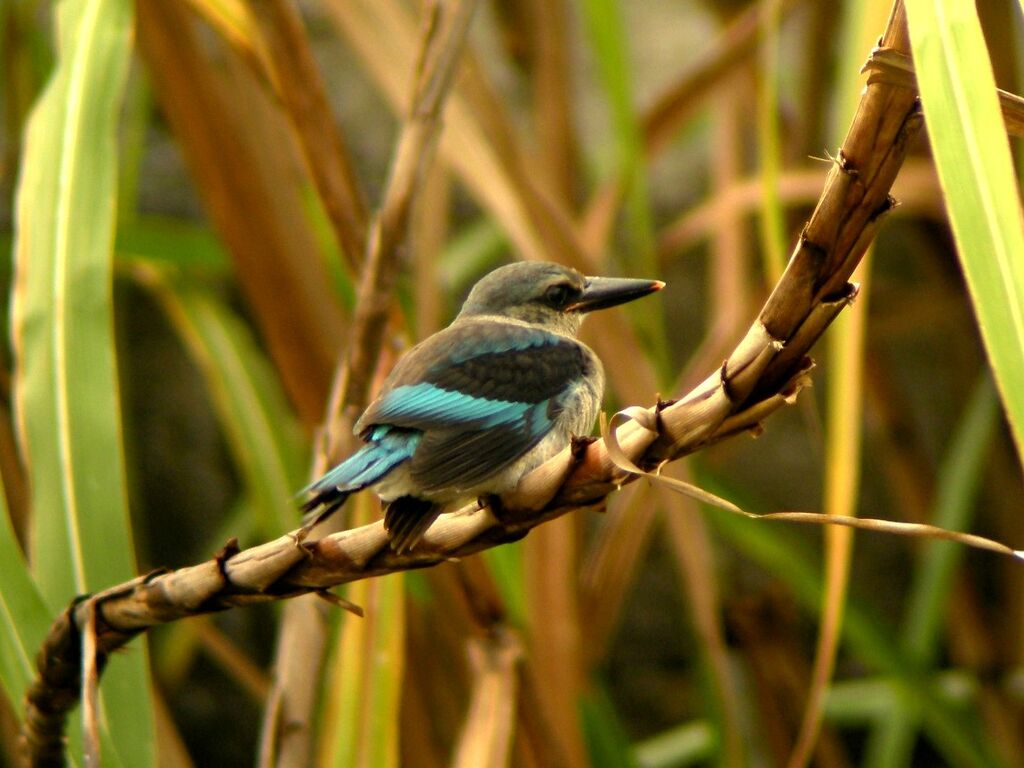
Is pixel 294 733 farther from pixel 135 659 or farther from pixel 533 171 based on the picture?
pixel 533 171

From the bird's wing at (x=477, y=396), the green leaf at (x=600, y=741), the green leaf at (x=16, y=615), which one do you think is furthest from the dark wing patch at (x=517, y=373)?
the green leaf at (x=600, y=741)

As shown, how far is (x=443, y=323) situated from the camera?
1813 millimetres

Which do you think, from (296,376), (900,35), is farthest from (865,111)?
(296,376)

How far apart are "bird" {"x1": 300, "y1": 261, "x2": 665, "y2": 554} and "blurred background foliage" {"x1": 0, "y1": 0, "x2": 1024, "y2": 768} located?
0.32 ft

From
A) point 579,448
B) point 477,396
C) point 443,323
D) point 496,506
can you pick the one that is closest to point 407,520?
point 496,506

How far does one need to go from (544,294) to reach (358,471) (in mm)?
515

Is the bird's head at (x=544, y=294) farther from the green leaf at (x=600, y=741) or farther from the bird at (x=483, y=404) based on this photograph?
the green leaf at (x=600, y=741)

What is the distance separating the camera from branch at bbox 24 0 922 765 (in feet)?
1.81

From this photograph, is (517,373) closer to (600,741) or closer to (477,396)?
(477,396)

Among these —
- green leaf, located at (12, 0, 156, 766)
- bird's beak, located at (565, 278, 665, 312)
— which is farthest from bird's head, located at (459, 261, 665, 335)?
green leaf, located at (12, 0, 156, 766)

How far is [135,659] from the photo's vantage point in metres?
0.97

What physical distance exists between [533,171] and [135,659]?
897mm

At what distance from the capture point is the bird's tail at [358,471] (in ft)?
2.79

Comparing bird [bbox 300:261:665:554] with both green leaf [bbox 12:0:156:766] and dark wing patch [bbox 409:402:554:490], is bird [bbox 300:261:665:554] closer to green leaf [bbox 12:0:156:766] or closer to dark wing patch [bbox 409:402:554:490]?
dark wing patch [bbox 409:402:554:490]
